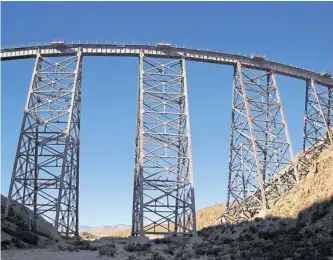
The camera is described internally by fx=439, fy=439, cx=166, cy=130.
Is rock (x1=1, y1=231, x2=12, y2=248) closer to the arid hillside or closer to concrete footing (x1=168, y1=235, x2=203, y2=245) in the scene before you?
concrete footing (x1=168, y1=235, x2=203, y2=245)

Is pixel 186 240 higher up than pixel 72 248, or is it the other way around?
pixel 186 240

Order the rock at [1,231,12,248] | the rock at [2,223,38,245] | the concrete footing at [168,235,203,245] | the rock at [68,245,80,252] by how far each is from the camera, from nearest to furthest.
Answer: the rock at [1,231,12,248]
the rock at [68,245,80,252]
the rock at [2,223,38,245]
the concrete footing at [168,235,203,245]

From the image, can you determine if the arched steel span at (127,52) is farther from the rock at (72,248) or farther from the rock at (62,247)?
the rock at (72,248)

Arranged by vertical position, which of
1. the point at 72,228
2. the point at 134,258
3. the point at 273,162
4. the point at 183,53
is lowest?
the point at 134,258

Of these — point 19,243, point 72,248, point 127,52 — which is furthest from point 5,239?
point 127,52

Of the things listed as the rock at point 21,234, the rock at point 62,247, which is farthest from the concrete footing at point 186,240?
the rock at point 21,234

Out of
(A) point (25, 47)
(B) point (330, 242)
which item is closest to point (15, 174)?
(A) point (25, 47)

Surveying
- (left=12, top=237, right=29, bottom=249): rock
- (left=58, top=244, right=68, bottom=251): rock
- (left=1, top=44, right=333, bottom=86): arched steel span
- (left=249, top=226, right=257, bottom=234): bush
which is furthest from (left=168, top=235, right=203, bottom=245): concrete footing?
(left=1, top=44, right=333, bottom=86): arched steel span

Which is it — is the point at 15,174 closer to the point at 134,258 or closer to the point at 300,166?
the point at 134,258

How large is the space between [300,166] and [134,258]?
17.0m

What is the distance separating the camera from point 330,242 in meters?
11.6

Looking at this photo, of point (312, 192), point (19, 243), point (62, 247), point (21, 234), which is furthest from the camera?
point (312, 192)

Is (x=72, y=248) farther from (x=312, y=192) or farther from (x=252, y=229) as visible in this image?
(x=312, y=192)

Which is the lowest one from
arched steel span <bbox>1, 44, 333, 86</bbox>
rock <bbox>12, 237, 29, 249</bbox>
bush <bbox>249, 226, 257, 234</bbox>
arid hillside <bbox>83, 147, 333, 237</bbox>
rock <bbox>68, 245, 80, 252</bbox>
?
rock <bbox>68, 245, 80, 252</bbox>
